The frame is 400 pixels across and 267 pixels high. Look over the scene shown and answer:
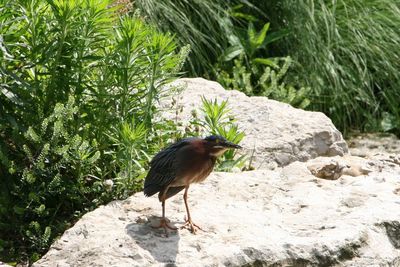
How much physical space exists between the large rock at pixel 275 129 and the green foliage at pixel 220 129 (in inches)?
6.5

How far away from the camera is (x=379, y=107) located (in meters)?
7.72

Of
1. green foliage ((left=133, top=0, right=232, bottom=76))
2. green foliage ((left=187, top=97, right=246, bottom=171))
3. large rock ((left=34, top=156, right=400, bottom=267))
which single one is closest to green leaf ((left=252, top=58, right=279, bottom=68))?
green foliage ((left=133, top=0, right=232, bottom=76))

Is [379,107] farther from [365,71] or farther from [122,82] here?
[122,82]

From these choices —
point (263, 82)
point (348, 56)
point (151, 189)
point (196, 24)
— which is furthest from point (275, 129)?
point (348, 56)

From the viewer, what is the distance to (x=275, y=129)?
5.46 meters

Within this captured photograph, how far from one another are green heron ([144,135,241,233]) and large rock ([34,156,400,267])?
0.45 ft

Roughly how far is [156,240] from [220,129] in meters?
1.08

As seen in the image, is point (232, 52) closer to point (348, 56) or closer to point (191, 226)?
point (348, 56)

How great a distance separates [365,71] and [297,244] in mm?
3697

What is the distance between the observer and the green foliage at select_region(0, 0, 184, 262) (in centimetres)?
426

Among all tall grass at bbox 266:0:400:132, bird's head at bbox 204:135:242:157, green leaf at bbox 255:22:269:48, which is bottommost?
tall grass at bbox 266:0:400:132

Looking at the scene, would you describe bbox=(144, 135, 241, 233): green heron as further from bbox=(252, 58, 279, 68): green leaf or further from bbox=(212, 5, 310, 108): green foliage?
bbox=(252, 58, 279, 68): green leaf

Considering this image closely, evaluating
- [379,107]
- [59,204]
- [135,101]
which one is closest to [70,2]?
[135,101]

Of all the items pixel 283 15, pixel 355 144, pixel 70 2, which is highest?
pixel 70 2
